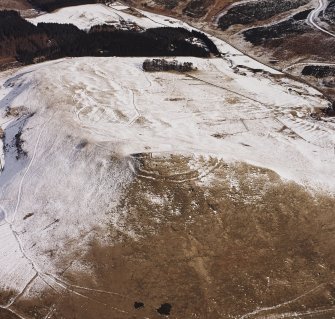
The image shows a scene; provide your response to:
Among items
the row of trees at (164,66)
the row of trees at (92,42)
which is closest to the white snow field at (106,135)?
the row of trees at (164,66)

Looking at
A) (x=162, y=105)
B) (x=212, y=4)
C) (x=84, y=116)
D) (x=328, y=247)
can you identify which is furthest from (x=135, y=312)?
(x=212, y=4)

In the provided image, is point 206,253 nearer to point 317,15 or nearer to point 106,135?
point 106,135

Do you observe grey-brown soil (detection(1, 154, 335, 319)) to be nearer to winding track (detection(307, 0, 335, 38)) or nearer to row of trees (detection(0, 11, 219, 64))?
row of trees (detection(0, 11, 219, 64))

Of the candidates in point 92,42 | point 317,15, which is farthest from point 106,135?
point 317,15

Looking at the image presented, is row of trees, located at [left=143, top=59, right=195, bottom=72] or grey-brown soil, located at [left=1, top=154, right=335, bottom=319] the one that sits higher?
row of trees, located at [left=143, top=59, right=195, bottom=72]

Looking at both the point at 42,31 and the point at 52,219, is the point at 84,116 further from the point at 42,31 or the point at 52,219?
the point at 42,31

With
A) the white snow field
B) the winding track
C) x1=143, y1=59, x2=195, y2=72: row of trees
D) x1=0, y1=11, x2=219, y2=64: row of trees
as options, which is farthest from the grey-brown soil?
the winding track
